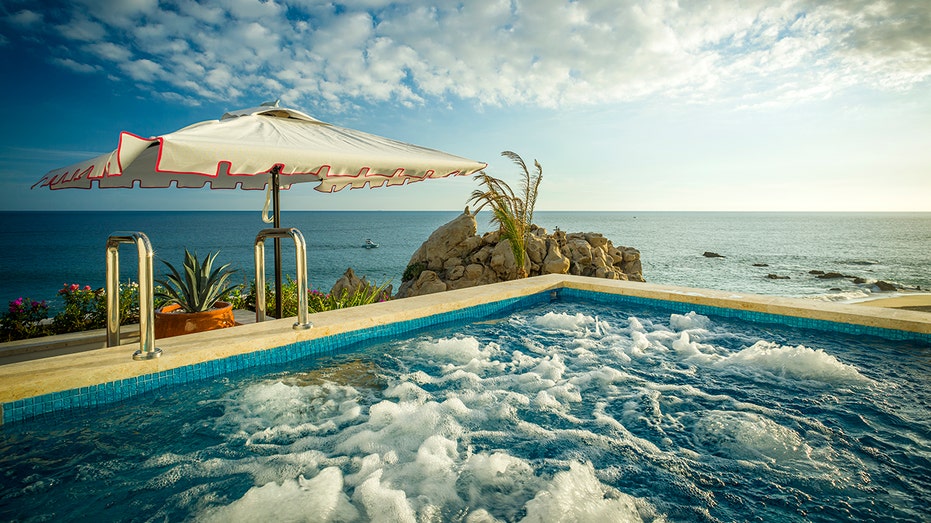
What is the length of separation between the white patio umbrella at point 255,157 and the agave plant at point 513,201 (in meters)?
3.94

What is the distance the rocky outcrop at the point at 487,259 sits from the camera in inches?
432

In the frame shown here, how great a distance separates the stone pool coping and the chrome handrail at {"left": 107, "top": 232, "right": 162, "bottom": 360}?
0.13m

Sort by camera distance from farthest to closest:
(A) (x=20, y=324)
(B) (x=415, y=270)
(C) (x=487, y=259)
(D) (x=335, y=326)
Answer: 1. (B) (x=415, y=270)
2. (C) (x=487, y=259)
3. (A) (x=20, y=324)
4. (D) (x=335, y=326)

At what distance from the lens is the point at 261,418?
3.42 meters

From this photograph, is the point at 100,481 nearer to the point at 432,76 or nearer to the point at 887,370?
the point at 887,370

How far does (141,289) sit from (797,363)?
5658 mm

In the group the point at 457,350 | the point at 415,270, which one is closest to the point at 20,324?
the point at 457,350

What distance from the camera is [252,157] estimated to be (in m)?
3.71

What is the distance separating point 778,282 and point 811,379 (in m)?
28.1

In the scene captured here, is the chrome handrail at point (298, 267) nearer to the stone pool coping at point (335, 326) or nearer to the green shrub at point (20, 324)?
the stone pool coping at point (335, 326)

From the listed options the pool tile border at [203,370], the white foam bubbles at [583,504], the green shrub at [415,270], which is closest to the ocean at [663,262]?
the green shrub at [415,270]

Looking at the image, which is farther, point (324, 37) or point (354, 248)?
point (354, 248)

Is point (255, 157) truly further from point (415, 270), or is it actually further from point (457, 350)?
point (415, 270)

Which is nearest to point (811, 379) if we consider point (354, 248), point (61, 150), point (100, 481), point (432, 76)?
point (100, 481)
